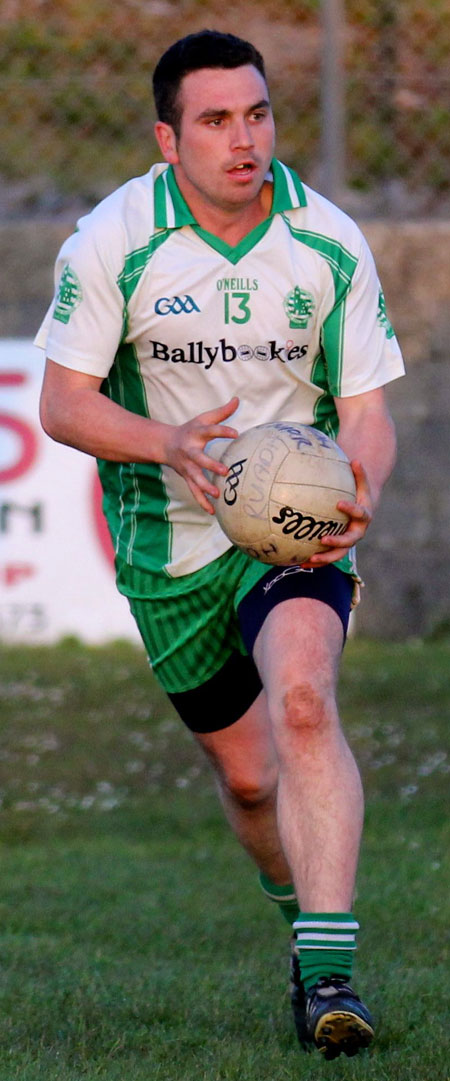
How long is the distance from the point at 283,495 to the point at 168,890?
284cm

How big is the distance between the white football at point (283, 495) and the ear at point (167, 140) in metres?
1.02

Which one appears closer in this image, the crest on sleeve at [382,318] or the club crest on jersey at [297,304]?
the club crest on jersey at [297,304]

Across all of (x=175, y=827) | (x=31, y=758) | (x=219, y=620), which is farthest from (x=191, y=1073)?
(x=31, y=758)

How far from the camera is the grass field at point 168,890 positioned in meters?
4.00

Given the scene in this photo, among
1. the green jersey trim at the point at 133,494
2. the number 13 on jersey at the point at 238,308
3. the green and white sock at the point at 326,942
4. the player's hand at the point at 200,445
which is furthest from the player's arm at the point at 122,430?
the green and white sock at the point at 326,942

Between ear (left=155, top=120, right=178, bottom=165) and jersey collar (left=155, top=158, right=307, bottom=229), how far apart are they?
0.06 meters

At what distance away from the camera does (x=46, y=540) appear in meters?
10.5

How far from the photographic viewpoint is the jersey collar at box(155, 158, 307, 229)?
4.55m

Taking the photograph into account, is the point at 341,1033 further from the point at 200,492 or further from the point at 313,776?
the point at 200,492

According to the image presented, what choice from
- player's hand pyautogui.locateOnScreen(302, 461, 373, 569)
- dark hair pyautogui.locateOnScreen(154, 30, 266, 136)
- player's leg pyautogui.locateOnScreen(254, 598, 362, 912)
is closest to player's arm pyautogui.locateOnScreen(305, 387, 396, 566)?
player's hand pyautogui.locateOnScreen(302, 461, 373, 569)

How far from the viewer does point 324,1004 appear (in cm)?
367

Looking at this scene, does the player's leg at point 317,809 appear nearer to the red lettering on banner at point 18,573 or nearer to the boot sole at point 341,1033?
the boot sole at point 341,1033

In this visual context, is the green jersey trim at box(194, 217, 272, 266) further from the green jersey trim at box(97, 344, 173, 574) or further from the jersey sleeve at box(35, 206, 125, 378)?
the green jersey trim at box(97, 344, 173, 574)

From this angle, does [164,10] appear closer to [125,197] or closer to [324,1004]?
[125,197]
